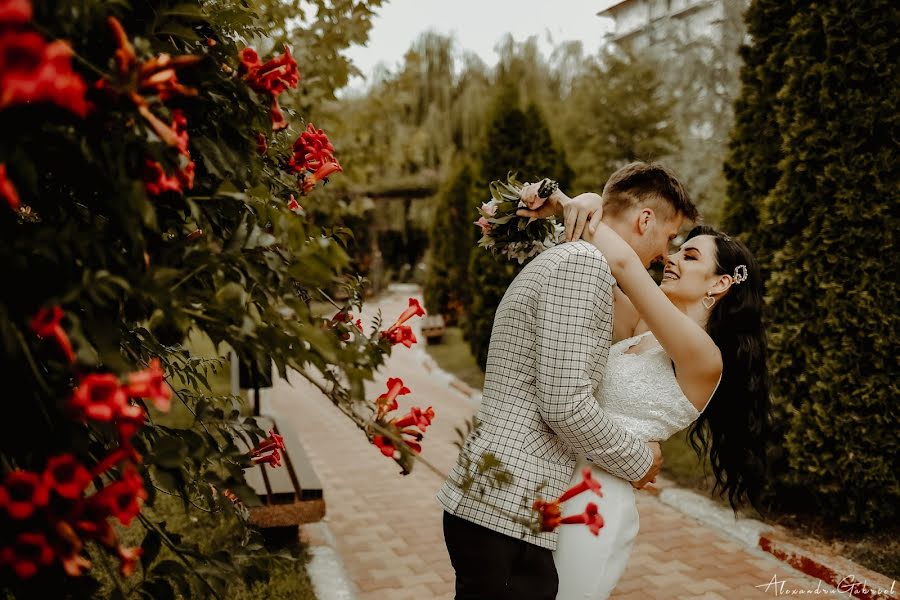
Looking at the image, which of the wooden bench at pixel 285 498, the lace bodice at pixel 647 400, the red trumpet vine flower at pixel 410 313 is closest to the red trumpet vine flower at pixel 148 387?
the red trumpet vine flower at pixel 410 313

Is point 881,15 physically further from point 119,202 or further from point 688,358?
point 119,202

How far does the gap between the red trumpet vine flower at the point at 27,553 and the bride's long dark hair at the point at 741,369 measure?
2033 mm

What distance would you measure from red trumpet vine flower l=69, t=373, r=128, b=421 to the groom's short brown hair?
1578mm

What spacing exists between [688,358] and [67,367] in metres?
1.59

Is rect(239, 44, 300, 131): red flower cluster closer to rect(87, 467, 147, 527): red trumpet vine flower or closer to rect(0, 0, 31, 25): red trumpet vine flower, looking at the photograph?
rect(0, 0, 31, 25): red trumpet vine flower

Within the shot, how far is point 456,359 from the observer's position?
13055mm

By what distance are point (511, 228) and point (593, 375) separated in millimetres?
607

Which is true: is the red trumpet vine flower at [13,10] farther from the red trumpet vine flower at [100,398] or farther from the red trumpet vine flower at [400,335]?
the red trumpet vine flower at [400,335]

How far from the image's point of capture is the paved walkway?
4035mm

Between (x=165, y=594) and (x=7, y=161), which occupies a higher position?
(x=7, y=161)

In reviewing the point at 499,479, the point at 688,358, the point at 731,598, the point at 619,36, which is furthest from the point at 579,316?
the point at 619,36

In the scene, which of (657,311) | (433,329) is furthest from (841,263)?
(433,329)

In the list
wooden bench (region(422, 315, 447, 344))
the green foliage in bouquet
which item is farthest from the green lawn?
the green foliage in bouquet

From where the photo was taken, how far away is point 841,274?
4.52 m
